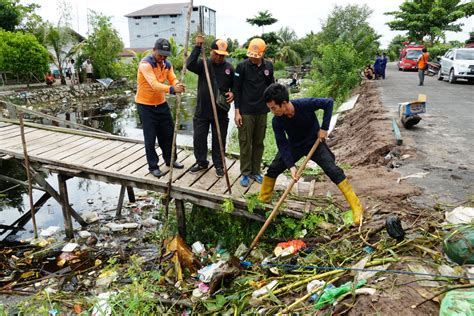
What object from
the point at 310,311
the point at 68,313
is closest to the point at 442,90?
the point at 310,311

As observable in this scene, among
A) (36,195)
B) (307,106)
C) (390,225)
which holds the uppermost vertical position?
(307,106)

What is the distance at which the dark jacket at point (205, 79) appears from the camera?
4.45 metres

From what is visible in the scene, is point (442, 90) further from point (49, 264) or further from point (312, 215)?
point (49, 264)

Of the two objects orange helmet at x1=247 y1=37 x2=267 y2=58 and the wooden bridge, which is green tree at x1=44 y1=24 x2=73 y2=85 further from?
orange helmet at x1=247 y1=37 x2=267 y2=58

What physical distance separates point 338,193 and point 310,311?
2158 mm

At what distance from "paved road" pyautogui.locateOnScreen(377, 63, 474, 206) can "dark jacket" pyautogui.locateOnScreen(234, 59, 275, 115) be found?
2.34m

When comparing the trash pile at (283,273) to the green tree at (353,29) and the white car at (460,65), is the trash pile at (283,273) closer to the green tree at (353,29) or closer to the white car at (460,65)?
the white car at (460,65)

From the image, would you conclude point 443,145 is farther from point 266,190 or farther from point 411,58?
point 411,58

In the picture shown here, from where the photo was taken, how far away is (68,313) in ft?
13.2

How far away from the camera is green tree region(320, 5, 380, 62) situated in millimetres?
16891

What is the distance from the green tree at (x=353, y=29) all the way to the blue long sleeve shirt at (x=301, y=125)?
47.3 feet

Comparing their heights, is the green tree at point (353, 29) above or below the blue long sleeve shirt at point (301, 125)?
above

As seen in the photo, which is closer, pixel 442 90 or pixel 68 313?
pixel 68 313

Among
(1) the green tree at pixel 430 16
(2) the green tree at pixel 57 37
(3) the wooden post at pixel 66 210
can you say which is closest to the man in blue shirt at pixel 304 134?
(3) the wooden post at pixel 66 210
